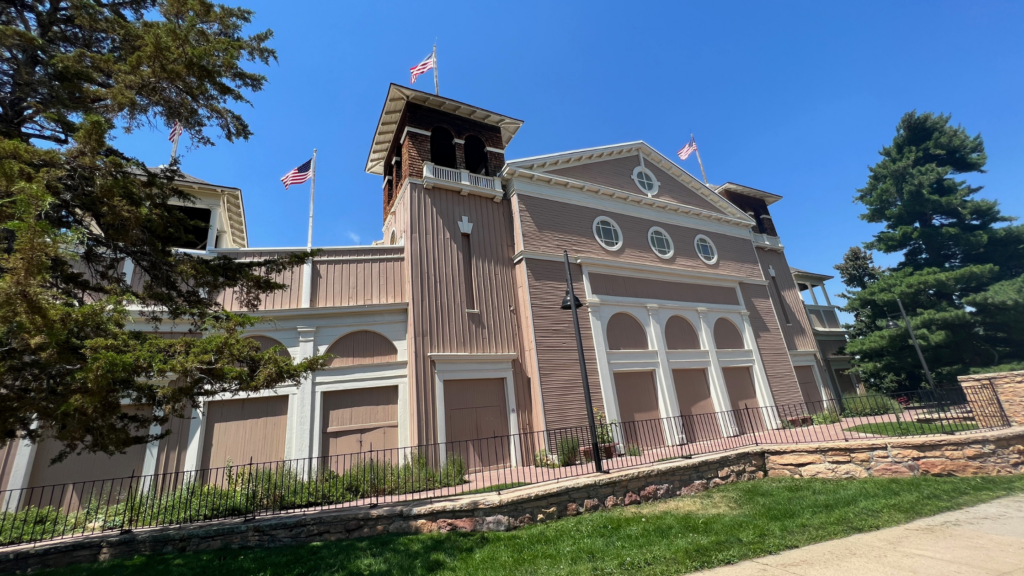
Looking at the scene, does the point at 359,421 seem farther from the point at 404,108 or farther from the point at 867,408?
the point at 867,408

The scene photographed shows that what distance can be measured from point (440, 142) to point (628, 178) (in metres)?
9.49

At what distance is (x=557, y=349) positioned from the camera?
1509 cm

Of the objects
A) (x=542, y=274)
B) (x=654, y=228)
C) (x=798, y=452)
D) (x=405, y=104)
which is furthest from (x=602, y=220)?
(x=798, y=452)

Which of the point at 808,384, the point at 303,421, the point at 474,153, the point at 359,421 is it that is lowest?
the point at 808,384

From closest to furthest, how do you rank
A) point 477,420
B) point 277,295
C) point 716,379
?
point 277,295, point 477,420, point 716,379

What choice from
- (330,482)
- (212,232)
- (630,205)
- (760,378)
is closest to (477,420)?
(330,482)

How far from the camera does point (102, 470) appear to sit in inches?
429

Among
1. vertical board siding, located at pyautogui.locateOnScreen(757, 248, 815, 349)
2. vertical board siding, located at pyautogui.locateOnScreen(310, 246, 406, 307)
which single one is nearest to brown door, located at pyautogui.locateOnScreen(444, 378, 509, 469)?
vertical board siding, located at pyautogui.locateOnScreen(310, 246, 406, 307)

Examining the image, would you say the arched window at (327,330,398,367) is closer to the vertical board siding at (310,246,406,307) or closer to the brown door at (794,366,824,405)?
the vertical board siding at (310,246,406,307)

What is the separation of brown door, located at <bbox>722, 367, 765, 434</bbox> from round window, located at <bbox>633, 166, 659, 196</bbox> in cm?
956

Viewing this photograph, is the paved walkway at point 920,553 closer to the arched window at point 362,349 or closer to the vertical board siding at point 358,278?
the arched window at point 362,349

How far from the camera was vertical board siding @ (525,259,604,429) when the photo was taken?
14281 millimetres

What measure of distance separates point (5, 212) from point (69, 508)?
1012cm

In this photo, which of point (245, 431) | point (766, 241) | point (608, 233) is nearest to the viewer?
point (245, 431)
